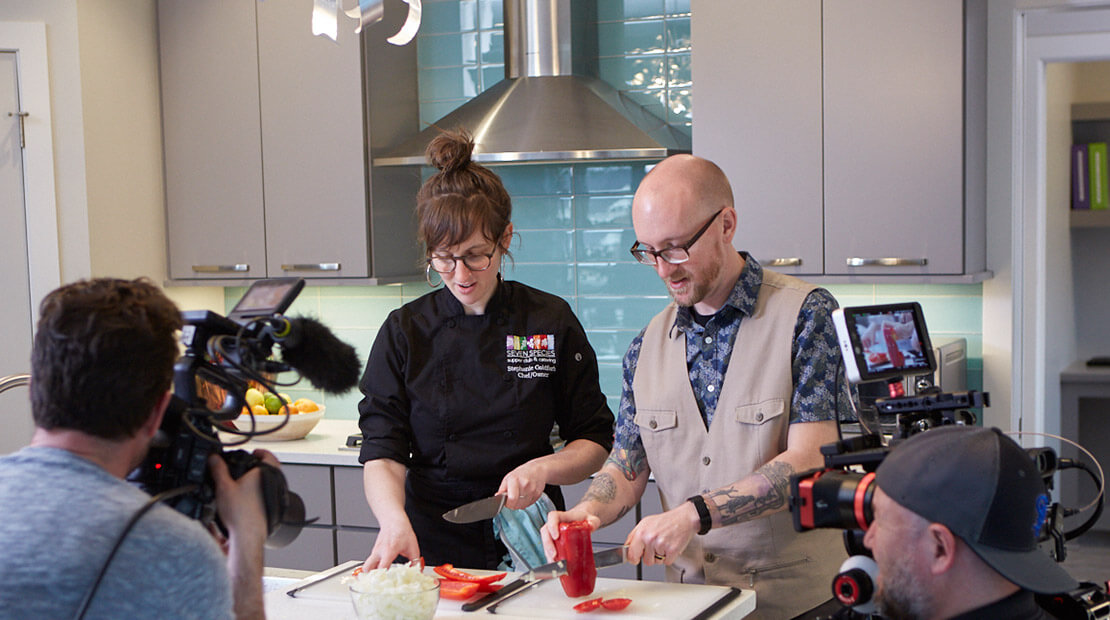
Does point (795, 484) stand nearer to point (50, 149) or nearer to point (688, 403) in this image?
point (688, 403)

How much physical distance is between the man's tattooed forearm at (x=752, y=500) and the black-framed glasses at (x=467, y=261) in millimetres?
675

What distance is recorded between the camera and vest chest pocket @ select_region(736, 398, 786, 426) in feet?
6.55

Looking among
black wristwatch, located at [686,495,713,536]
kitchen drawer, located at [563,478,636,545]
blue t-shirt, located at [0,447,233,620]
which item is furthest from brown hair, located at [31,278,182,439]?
kitchen drawer, located at [563,478,636,545]

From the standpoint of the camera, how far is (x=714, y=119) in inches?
136

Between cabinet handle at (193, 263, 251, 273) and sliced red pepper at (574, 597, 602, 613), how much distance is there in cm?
253

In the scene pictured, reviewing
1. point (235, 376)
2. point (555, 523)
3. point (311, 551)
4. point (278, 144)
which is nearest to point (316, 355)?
point (235, 376)

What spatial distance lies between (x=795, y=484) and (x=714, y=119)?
85.4 inches

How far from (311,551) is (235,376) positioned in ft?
7.69

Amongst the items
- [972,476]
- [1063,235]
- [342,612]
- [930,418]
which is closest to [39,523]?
[342,612]

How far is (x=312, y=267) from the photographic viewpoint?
3852 mm

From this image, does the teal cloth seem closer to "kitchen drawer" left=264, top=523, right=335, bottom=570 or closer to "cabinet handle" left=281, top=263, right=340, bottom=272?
"kitchen drawer" left=264, top=523, right=335, bottom=570

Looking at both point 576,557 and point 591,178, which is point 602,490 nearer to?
point 576,557

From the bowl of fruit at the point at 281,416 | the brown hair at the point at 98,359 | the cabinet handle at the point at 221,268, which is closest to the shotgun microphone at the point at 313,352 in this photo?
the brown hair at the point at 98,359

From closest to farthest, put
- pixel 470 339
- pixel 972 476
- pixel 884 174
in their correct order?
pixel 972 476, pixel 470 339, pixel 884 174
